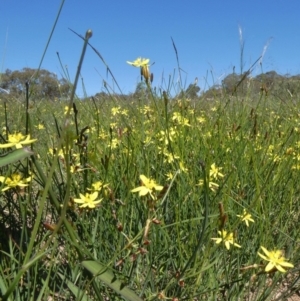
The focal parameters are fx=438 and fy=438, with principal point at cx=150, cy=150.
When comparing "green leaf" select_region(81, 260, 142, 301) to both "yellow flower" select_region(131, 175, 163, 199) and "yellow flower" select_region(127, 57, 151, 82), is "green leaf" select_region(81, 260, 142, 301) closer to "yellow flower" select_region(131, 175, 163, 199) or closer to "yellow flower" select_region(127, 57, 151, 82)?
"yellow flower" select_region(131, 175, 163, 199)

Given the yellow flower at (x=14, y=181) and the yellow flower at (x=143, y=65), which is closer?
the yellow flower at (x=14, y=181)

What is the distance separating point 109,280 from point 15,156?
28cm

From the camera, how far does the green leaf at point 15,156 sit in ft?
1.94

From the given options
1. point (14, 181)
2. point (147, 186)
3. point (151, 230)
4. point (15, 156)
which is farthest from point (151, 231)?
point (15, 156)

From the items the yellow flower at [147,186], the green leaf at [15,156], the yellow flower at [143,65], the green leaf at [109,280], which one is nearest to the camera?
the green leaf at [15,156]

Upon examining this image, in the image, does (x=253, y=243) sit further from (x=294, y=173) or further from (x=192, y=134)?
(x=192, y=134)

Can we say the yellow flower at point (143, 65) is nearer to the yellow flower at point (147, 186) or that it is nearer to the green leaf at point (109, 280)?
the yellow flower at point (147, 186)

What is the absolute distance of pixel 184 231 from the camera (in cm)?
126

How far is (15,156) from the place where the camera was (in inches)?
24.7

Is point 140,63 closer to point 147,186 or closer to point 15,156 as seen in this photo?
point 147,186

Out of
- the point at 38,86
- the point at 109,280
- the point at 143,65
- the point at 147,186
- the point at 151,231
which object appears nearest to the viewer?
the point at 109,280

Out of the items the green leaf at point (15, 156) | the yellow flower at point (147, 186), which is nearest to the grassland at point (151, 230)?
the yellow flower at point (147, 186)

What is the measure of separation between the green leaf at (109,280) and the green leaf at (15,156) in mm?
192

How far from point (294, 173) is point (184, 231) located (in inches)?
23.7
